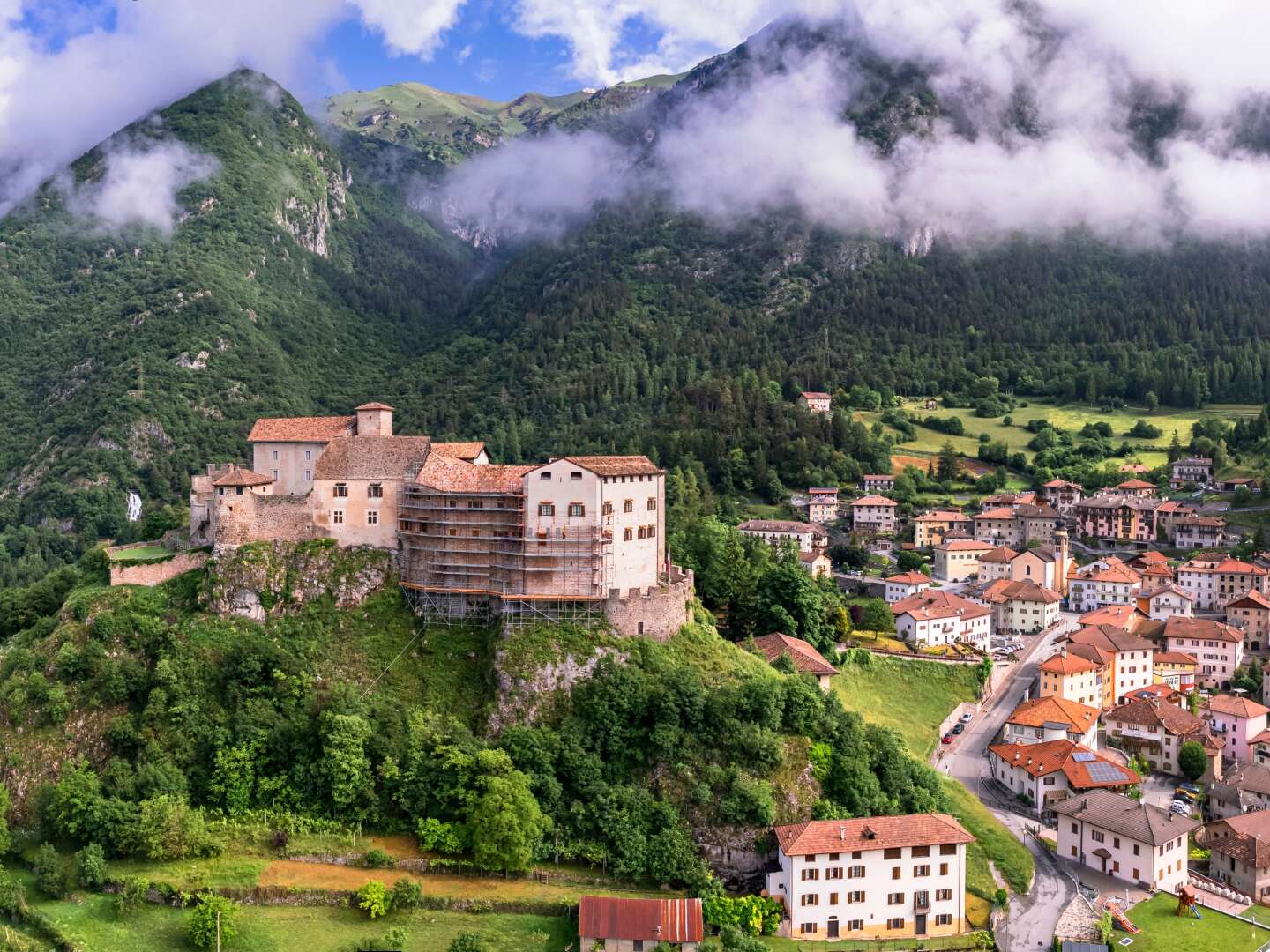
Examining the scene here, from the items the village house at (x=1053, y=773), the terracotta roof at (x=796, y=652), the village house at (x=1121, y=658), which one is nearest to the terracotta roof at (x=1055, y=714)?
the village house at (x=1053, y=773)

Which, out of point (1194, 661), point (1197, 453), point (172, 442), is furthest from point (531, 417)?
point (1194, 661)

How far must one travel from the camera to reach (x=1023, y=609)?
10556cm

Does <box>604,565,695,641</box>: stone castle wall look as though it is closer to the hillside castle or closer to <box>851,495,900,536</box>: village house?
the hillside castle

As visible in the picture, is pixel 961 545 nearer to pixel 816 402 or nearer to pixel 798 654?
pixel 798 654

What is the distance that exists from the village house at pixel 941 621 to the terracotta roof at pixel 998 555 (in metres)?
16.9

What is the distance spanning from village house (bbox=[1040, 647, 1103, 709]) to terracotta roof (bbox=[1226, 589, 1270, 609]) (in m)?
23.7

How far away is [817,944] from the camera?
52938 millimetres

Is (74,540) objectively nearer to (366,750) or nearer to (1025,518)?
(366,750)

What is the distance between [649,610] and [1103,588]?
6617cm

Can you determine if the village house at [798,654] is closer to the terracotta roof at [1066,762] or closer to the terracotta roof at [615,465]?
the terracotta roof at [1066,762]

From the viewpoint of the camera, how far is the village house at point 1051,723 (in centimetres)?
7719

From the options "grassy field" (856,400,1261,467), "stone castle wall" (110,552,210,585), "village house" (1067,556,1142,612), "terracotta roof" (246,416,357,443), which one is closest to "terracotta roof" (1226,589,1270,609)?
"village house" (1067,556,1142,612)

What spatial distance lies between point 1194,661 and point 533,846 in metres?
66.3

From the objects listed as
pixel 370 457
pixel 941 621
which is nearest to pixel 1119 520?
pixel 941 621
